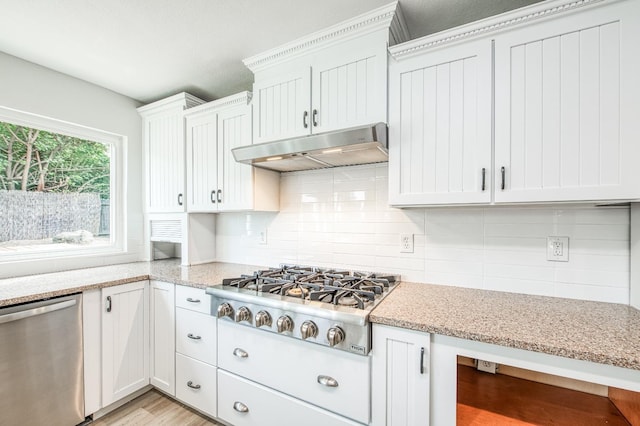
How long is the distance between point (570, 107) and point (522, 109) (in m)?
0.17

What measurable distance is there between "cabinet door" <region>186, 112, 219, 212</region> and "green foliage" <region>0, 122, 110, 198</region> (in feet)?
2.82

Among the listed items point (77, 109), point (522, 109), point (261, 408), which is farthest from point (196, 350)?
point (522, 109)

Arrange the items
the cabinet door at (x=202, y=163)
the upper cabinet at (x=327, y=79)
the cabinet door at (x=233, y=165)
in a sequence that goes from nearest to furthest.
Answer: the upper cabinet at (x=327, y=79) < the cabinet door at (x=233, y=165) < the cabinet door at (x=202, y=163)

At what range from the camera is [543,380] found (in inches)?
53.8

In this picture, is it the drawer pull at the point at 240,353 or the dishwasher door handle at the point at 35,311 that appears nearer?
the dishwasher door handle at the point at 35,311

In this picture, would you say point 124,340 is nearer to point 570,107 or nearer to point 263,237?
point 263,237

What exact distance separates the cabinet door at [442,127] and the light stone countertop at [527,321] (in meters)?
0.50

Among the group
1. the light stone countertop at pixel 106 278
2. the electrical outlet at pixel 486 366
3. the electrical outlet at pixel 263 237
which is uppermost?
the electrical outlet at pixel 263 237

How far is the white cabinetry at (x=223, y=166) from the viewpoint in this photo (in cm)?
214

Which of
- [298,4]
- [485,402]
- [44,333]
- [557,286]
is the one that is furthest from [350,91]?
[44,333]

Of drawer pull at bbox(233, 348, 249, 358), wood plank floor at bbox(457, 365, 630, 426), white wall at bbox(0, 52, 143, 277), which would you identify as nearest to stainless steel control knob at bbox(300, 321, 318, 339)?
drawer pull at bbox(233, 348, 249, 358)

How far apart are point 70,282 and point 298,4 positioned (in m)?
2.16

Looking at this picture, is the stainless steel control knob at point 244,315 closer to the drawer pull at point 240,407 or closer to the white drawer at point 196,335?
the white drawer at point 196,335

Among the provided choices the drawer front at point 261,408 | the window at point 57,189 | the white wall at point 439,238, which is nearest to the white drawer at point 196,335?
the drawer front at point 261,408
